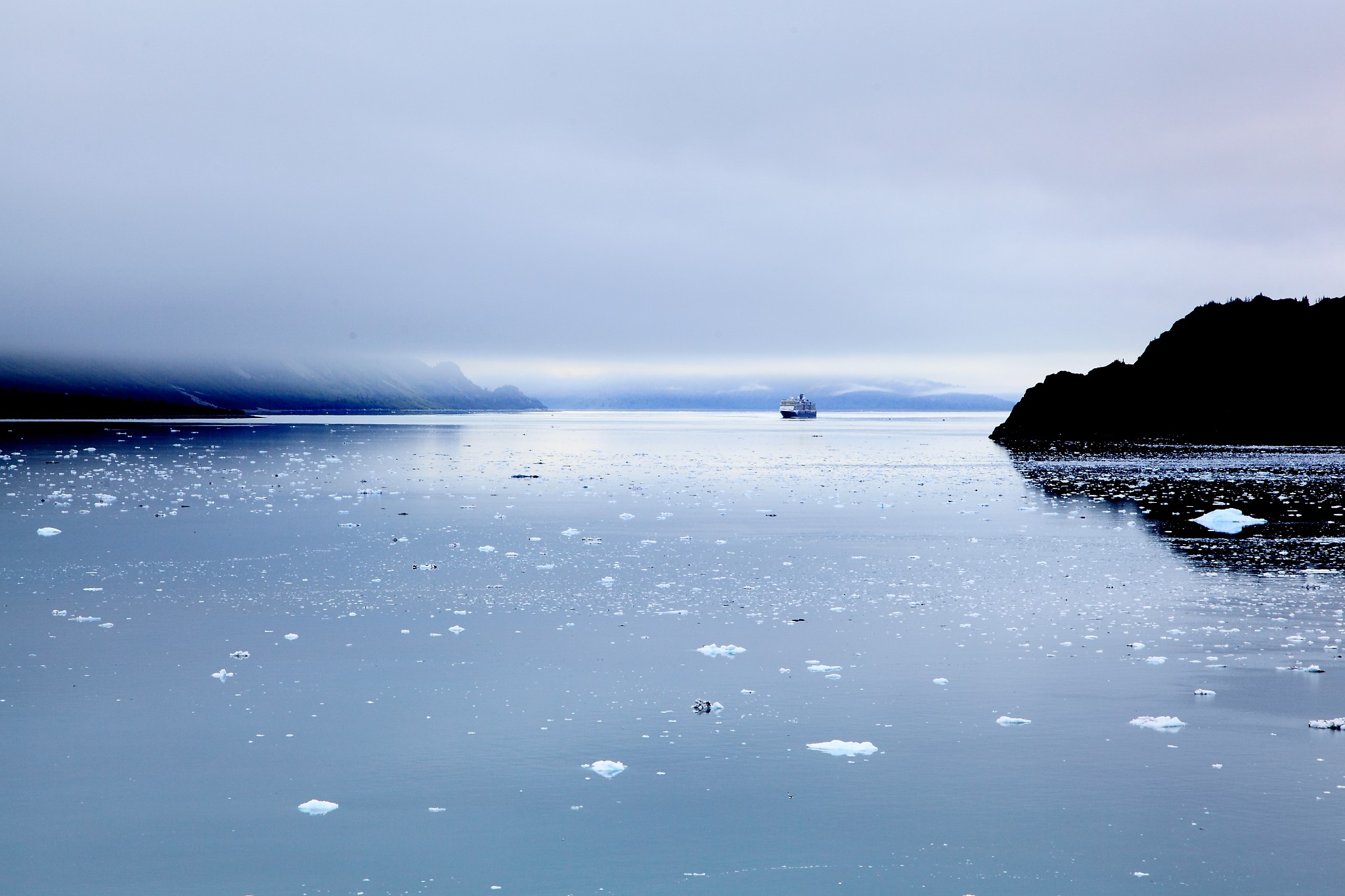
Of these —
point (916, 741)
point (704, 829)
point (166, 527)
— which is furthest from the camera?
point (166, 527)

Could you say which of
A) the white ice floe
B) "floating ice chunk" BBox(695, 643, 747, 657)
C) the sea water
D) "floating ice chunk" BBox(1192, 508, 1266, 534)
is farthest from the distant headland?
the white ice floe

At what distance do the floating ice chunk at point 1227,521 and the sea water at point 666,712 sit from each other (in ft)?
3.04

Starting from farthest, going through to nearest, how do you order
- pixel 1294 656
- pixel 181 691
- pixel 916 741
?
pixel 1294 656, pixel 181 691, pixel 916 741

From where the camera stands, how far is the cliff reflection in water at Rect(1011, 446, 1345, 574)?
59.7 feet

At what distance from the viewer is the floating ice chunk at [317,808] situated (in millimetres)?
6543

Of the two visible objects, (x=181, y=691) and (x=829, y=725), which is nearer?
(x=829, y=725)

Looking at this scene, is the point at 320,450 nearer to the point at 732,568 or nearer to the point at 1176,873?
the point at 732,568

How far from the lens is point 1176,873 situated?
18.9 feet

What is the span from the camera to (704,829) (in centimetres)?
631

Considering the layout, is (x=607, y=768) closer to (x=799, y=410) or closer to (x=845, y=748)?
(x=845, y=748)

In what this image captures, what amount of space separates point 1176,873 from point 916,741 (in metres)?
2.32

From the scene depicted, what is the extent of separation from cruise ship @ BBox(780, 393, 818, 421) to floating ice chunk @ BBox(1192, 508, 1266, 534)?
164298 mm

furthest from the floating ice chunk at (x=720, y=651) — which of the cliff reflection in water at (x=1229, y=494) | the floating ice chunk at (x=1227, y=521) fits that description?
the floating ice chunk at (x=1227, y=521)

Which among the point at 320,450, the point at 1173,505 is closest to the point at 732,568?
the point at 1173,505
